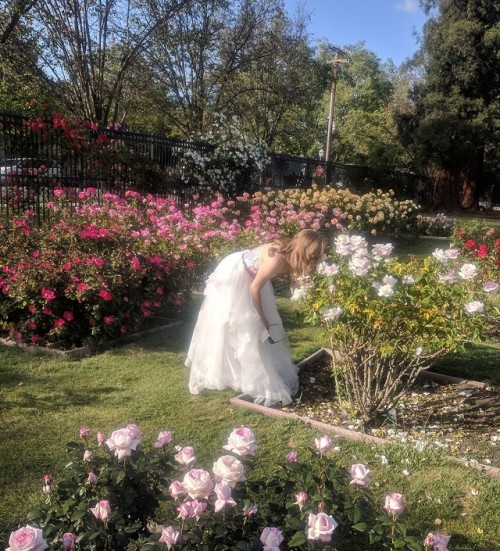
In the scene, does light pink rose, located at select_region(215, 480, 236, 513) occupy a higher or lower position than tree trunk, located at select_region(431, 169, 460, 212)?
lower

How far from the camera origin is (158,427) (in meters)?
3.79

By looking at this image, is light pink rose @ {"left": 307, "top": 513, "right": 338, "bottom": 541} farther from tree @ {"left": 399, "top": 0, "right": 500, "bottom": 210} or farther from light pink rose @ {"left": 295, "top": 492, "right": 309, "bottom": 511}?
tree @ {"left": 399, "top": 0, "right": 500, "bottom": 210}

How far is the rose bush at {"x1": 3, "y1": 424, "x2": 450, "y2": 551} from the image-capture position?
5.71 feet

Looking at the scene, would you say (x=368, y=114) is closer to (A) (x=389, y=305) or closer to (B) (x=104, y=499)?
(A) (x=389, y=305)

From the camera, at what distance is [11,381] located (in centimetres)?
458

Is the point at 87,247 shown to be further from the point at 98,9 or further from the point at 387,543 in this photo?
the point at 98,9

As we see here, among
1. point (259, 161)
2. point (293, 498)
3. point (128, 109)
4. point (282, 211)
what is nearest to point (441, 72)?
point (128, 109)

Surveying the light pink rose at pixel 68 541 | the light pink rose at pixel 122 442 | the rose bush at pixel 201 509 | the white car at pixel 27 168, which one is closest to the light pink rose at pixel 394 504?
the rose bush at pixel 201 509

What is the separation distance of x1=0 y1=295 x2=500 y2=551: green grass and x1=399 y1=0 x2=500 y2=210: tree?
2386 cm

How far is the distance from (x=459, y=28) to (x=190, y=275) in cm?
2572

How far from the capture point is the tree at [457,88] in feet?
87.8

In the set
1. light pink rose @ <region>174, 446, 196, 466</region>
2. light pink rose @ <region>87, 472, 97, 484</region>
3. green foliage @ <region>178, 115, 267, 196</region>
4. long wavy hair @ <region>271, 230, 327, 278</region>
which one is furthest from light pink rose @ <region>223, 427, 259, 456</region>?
green foliage @ <region>178, 115, 267, 196</region>

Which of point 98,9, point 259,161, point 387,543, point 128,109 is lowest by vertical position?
point 387,543

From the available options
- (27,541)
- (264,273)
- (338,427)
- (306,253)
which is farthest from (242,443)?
(264,273)
